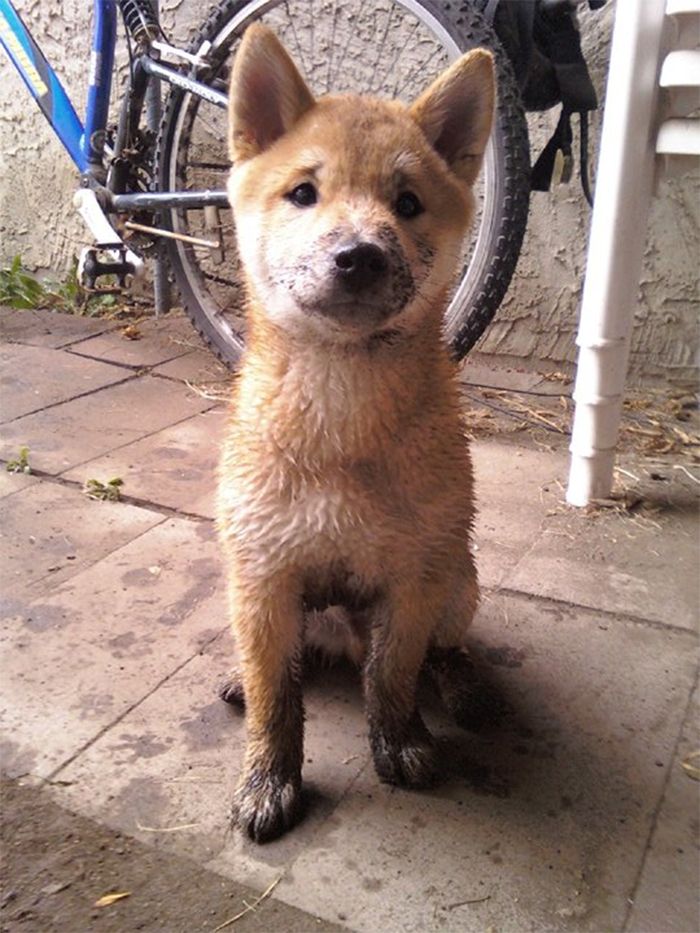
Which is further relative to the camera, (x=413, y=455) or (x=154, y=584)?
(x=154, y=584)

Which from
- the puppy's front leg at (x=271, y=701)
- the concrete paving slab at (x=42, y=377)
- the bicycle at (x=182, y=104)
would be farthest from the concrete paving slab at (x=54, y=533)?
the bicycle at (x=182, y=104)

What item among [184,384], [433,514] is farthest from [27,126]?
[433,514]

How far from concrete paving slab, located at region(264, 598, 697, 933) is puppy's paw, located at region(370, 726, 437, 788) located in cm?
3

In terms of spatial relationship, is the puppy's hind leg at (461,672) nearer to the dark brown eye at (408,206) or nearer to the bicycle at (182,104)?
the dark brown eye at (408,206)

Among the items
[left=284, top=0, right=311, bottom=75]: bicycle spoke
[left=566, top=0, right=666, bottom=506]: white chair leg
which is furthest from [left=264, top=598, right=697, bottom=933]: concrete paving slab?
[left=284, top=0, right=311, bottom=75]: bicycle spoke

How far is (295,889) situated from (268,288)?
100cm

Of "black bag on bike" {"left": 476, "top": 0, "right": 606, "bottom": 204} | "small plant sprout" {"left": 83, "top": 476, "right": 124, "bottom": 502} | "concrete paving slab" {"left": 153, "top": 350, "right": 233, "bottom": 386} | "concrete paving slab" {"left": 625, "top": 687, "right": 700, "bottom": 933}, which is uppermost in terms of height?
"black bag on bike" {"left": 476, "top": 0, "right": 606, "bottom": 204}

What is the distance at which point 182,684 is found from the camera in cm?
182

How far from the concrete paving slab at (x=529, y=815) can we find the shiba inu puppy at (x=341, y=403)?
0.11 m

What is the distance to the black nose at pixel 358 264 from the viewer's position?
130cm

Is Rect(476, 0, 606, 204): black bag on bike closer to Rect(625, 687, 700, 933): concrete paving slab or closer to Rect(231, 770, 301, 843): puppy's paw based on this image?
Rect(625, 687, 700, 933): concrete paving slab

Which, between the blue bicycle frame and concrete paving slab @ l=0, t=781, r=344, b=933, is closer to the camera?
concrete paving slab @ l=0, t=781, r=344, b=933

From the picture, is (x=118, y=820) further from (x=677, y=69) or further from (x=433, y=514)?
(x=677, y=69)

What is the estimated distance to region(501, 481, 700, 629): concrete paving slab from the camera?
2.16 m
